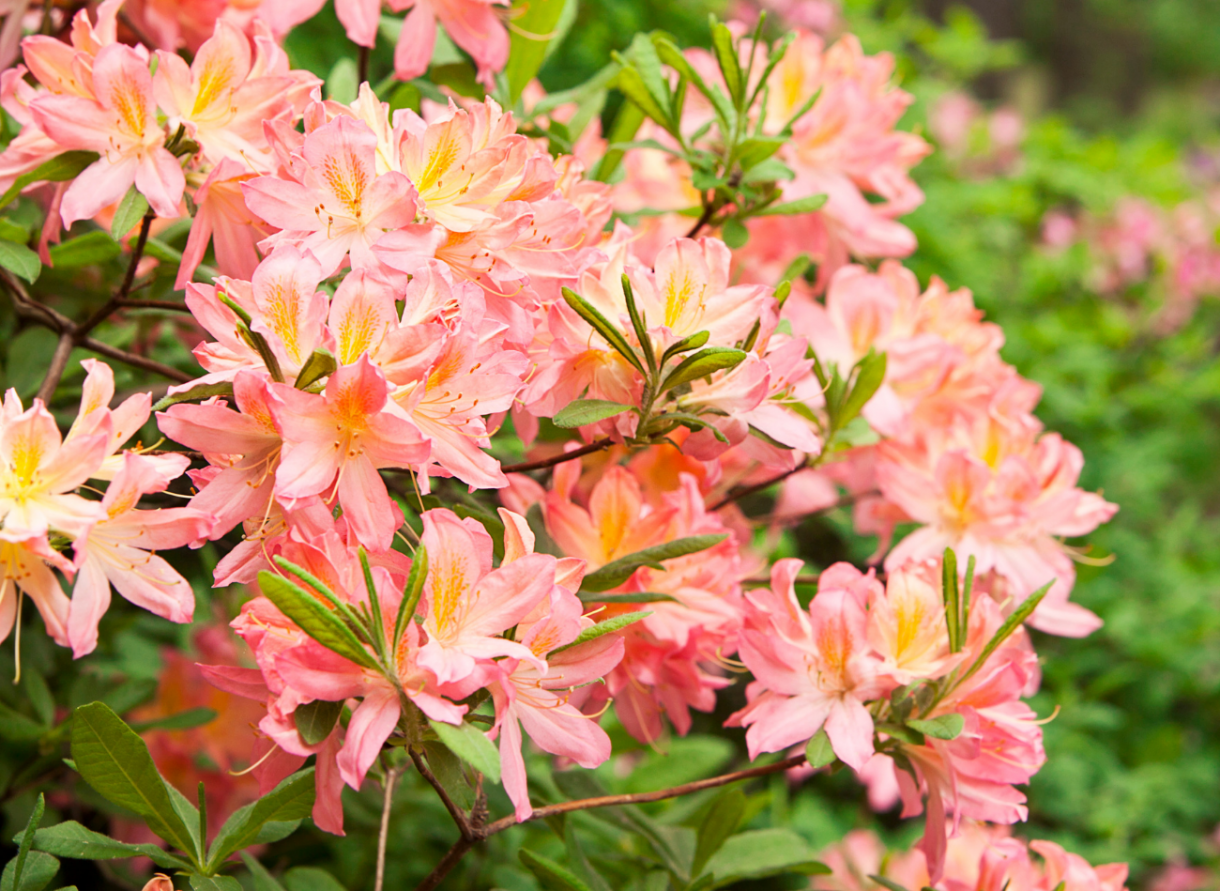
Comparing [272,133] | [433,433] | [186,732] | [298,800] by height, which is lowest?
[186,732]

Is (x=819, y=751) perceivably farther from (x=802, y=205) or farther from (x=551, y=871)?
(x=802, y=205)

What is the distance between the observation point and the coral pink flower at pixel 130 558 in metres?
0.62

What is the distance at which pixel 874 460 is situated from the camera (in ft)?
3.58

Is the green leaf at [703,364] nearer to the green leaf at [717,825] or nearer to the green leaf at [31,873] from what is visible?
the green leaf at [717,825]

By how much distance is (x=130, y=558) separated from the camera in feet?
2.11

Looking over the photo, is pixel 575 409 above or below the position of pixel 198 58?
below

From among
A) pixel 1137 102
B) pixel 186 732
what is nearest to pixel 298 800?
pixel 186 732

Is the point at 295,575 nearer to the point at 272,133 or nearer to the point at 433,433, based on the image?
the point at 433,433

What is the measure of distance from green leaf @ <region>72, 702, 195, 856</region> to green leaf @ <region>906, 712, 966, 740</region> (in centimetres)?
50

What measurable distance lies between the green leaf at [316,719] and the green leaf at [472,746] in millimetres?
69

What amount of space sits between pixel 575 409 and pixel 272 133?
0.89 feet

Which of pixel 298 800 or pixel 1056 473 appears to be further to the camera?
pixel 1056 473

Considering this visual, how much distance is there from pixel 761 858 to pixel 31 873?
606mm

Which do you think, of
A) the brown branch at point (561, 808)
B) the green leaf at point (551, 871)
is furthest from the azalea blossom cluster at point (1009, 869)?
the green leaf at point (551, 871)
